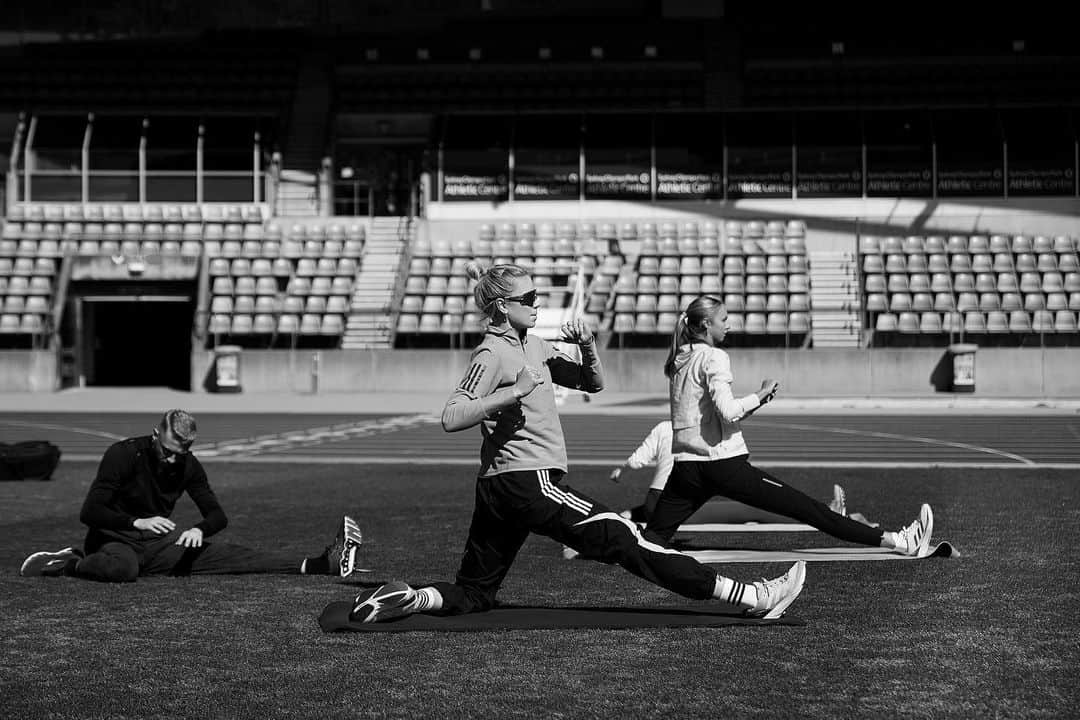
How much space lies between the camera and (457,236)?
4012cm

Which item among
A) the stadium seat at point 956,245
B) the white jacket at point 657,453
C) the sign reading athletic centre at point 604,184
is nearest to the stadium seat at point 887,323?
the stadium seat at point 956,245

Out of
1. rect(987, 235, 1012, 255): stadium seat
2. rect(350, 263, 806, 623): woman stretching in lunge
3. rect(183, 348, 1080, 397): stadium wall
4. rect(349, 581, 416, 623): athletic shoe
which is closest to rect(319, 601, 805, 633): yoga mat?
rect(349, 581, 416, 623): athletic shoe

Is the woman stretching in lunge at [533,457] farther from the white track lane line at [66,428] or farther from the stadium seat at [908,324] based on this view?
the stadium seat at [908,324]

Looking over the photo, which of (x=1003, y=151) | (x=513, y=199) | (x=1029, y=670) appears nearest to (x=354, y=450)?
(x=1029, y=670)

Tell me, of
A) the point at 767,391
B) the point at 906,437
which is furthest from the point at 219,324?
the point at 767,391

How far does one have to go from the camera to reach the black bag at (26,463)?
15.2 metres

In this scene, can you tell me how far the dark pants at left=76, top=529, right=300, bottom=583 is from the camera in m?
8.54

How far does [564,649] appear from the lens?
6.48 metres

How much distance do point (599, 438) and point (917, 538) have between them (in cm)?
1220

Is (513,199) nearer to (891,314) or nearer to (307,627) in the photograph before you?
(891,314)

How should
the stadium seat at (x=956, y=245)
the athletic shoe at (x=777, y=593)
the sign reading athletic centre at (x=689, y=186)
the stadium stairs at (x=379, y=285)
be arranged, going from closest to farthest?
the athletic shoe at (x=777, y=593)
the stadium stairs at (x=379, y=285)
the stadium seat at (x=956, y=245)
the sign reading athletic centre at (x=689, y=186)

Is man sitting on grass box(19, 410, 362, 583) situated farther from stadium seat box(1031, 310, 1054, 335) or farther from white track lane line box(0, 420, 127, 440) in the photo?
stadium seat box(1031, 310, 1054, 335)

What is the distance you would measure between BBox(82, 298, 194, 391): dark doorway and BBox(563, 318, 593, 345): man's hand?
33.2m

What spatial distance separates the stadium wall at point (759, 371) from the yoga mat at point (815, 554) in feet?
73.4
